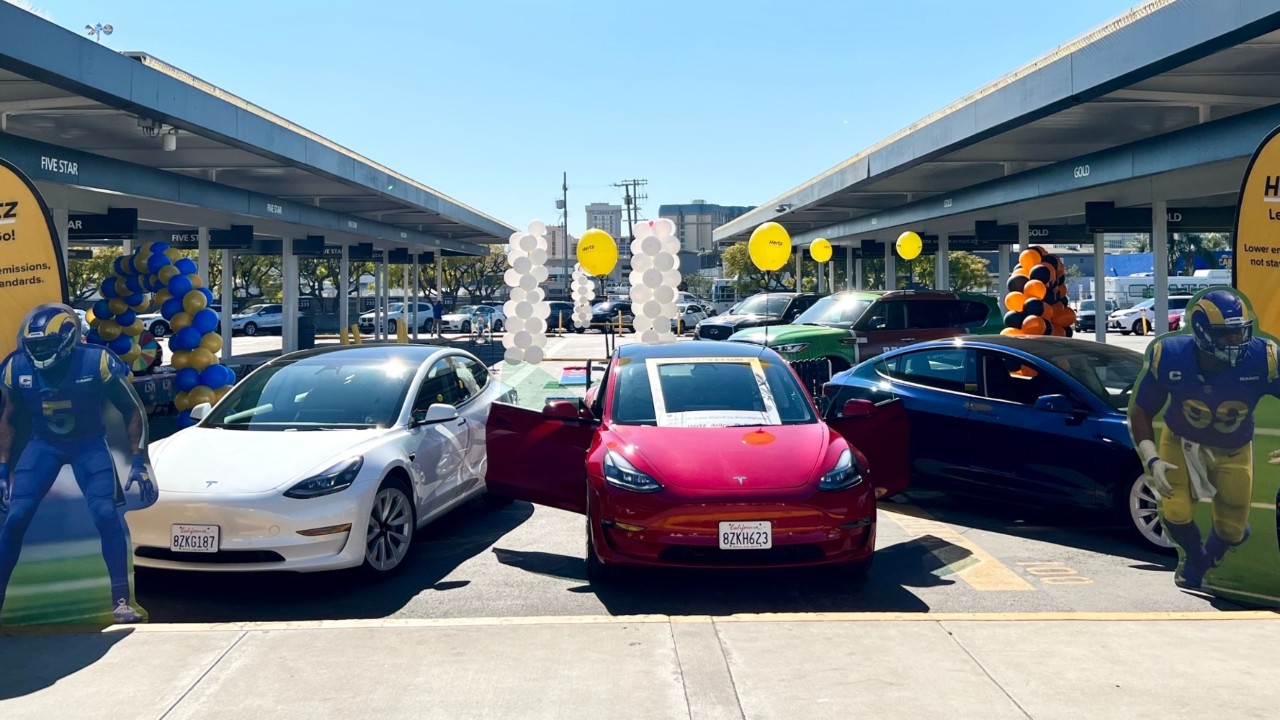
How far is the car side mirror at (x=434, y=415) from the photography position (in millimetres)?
7348

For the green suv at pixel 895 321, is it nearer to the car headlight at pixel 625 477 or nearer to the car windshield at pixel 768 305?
the car windshield at pixel 768 305

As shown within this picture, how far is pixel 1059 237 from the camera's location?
2856 centimetres

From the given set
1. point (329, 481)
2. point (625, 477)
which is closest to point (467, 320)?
point (329, 481)

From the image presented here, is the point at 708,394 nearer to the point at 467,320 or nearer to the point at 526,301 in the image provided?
the point at 526,301

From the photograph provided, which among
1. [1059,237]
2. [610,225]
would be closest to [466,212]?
[1059,237]

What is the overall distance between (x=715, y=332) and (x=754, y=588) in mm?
18445

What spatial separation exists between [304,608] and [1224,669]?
4888 mm

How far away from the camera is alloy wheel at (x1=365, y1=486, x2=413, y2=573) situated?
6.47 meters

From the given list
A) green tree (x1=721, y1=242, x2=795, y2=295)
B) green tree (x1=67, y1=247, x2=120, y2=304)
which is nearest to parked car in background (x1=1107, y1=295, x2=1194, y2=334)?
green tree (x1=721, y1=242, x2=795, y2=295)

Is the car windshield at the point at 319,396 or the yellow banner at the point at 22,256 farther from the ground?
the yellow banner at the point at 22,256

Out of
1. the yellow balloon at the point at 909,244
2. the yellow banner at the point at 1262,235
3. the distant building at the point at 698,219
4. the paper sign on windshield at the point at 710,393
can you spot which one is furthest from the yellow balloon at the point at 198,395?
the distant building at the point at 698,219

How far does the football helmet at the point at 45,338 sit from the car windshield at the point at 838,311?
499 inches

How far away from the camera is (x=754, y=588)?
6488mm

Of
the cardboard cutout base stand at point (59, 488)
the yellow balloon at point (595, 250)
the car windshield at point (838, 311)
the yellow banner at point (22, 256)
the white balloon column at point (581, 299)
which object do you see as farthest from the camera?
the white balloon column at point (581, 299)
